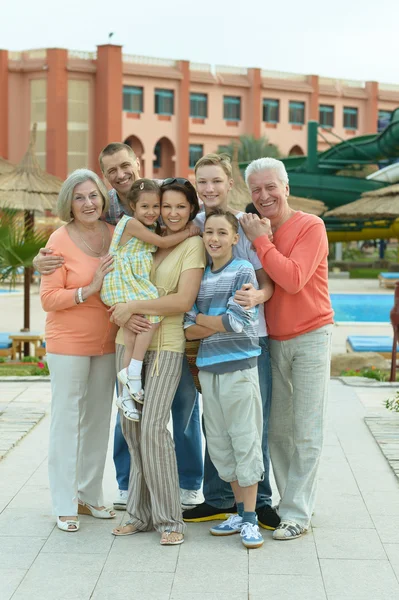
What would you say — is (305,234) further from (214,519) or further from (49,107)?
(49,107)

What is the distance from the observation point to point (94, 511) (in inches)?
181

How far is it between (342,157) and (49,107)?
18144 mm

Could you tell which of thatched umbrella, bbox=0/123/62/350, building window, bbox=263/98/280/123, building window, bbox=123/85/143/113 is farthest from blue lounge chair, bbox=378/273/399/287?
building window, bbox=263/98/280/123

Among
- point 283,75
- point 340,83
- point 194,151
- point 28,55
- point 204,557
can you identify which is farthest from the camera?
point 340,83

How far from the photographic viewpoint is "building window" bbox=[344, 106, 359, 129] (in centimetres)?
5578

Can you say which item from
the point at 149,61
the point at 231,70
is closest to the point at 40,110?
the point at 149,61

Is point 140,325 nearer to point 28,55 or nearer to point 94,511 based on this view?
point 94,511

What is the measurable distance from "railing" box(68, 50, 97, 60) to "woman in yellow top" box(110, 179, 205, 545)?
4508 centimetres

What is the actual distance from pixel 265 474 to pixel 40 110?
148 ft

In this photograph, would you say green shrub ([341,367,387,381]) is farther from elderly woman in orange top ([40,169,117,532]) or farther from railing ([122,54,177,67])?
railing ([122,54,177,67])

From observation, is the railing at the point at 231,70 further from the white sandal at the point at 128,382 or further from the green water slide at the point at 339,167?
the white sandal at the point at 128,382

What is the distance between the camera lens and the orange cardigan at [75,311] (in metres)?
4.36

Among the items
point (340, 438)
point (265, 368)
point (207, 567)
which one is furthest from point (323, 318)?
point (340, 438)

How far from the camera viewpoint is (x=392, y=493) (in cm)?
499
